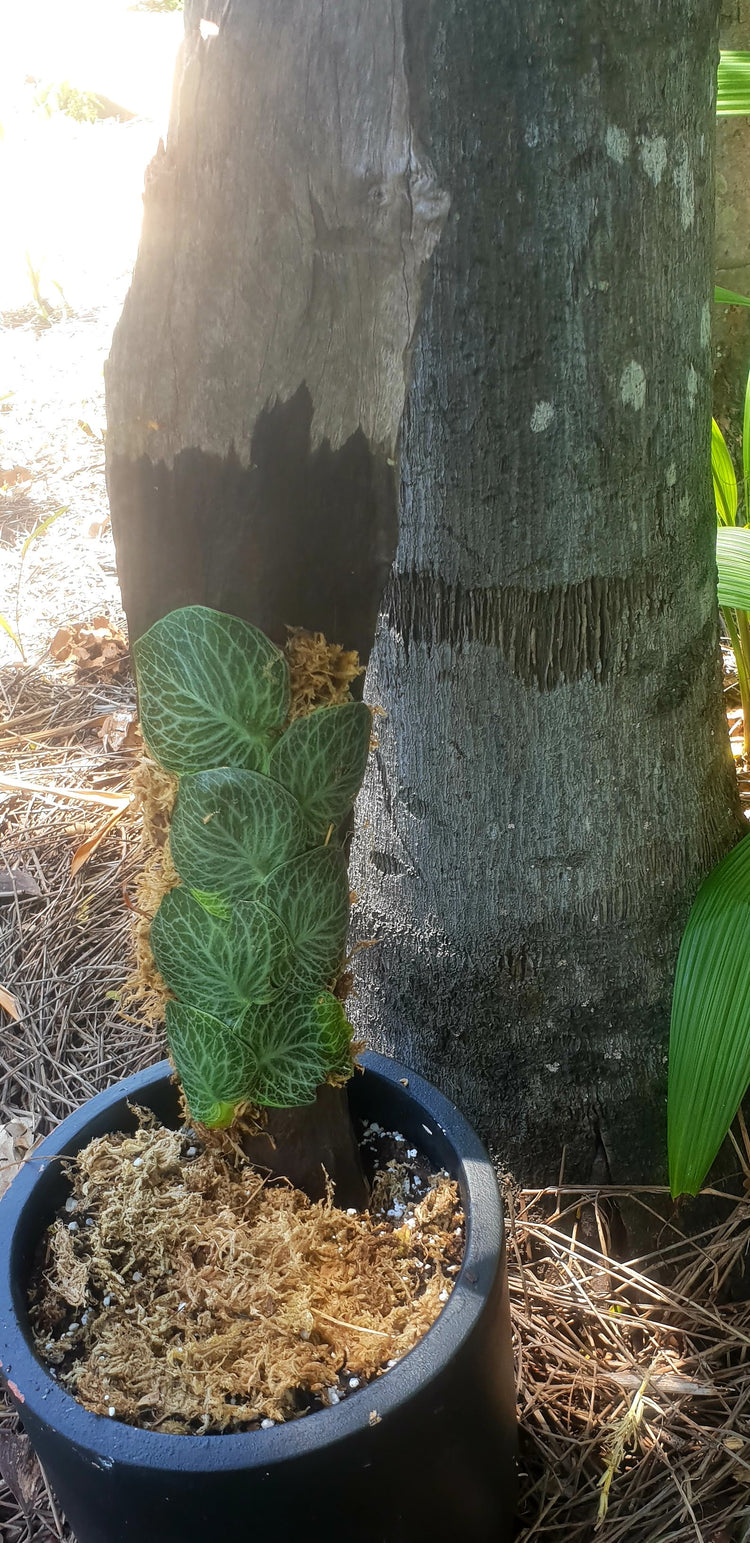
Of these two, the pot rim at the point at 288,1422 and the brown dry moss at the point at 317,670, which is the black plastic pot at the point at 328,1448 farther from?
the brown dry moss at the point at 317,670

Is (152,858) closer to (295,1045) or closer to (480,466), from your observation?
(295,1045)

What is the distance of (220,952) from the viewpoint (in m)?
0.80

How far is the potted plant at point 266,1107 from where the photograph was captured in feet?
2.38

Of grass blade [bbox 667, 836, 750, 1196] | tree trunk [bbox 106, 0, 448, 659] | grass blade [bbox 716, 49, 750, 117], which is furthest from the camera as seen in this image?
grass blade [bbox 716, 49, 750, 117]

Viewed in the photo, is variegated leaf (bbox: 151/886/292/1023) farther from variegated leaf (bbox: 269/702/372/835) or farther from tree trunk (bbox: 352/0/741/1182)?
tree trunk (bbox: 352/0/741/1182)

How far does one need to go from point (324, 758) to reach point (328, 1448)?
0.49m

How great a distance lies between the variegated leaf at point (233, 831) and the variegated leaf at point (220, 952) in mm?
23

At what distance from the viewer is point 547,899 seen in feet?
3.88

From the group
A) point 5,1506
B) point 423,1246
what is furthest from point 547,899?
point 5,1506

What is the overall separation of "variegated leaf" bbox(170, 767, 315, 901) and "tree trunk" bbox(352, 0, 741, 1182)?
1.33ft

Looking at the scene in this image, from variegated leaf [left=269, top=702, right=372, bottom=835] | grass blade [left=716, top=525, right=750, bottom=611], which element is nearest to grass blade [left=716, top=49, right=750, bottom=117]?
grass blade [left=716, top=525, right=750, bottom=611]

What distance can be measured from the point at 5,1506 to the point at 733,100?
186cm

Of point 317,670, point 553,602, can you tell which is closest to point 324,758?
point 317,670

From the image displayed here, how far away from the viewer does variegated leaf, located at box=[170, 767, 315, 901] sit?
75cm
